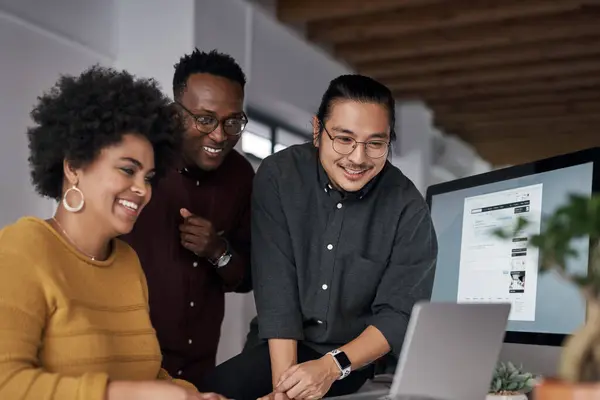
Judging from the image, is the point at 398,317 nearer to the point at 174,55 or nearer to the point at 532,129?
the point at 174,55

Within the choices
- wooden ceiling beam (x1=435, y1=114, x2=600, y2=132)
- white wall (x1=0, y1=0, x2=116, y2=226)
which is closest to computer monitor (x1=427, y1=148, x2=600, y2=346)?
white wall (x1=0, y1=0, x2=116, y2=226)

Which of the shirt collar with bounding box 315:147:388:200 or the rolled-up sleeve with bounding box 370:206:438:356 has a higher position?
the shirt collar with bounding box 315:147:388:200

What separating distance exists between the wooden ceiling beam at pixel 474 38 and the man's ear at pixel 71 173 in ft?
12.1

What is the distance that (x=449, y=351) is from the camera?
1.25 metres

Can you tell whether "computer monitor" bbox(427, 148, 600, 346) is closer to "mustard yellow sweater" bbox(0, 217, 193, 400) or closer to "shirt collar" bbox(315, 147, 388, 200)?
"shirt collar" bbox(315, 147, 388, 200)

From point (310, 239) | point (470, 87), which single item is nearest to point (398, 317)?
point (310, 239)

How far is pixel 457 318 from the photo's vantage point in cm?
122

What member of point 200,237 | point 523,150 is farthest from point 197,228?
point 523,150

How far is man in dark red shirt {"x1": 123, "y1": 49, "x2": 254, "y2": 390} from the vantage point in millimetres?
1994

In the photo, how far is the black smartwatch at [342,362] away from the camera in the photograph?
165 cm

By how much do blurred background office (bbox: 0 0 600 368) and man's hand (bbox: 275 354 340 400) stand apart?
108 cm

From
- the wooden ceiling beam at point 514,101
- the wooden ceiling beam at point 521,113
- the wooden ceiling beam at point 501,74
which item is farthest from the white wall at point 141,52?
the wooden ceiling beam at point 521,113

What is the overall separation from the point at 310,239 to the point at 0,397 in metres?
0.87

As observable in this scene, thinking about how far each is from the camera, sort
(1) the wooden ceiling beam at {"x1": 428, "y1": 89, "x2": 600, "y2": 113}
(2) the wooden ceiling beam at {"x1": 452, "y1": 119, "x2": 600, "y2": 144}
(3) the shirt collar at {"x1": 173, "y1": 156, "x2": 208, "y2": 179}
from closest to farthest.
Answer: (3) the shirt collar at {"x1": 173, "y1": 156, "x2": 208, "y2": 179} → (1) the wooden ceiling beam at {"x1": 428, "y1": 89, "x2": 600, "y2": 113} → (2) the wooden ceiling beam at {"x1": 452, "y1": 119, "x2": 600, "y2": 144}
